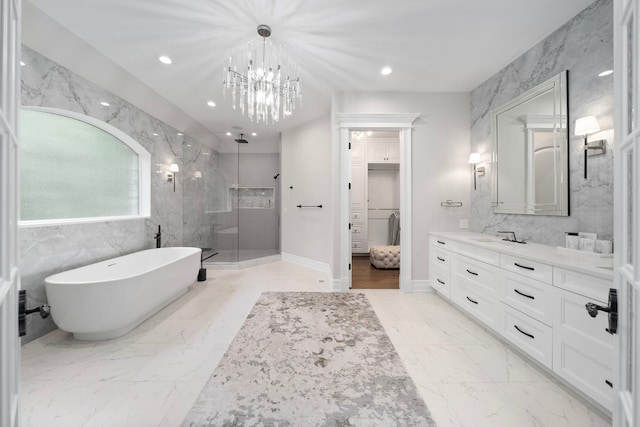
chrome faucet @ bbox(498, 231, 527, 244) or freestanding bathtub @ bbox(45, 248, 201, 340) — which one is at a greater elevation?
chrome faucet @ bbox(498, 231, 527, 244)

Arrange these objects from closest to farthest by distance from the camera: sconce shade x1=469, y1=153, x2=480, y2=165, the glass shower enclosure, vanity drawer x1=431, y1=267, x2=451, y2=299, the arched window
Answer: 1. the arched window
2. vanity drawer x1=431, y1=267, x2=451, y2=299
3. sconce shade x1=469, y1=153, x2=480, y2=165
4. the glass shower enclosure

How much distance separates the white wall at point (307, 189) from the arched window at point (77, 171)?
7.66 ft

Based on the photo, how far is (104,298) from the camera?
1.97 meters

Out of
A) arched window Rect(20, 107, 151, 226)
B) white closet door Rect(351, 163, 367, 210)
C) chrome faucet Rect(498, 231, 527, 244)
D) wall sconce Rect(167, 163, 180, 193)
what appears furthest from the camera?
white closet door Rect(351, 163, 367, 210)

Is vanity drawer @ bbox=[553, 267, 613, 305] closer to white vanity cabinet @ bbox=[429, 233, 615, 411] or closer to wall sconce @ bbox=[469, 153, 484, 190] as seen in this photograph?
white vanity cabinet @ bbox=[429, 233, 615, 411]

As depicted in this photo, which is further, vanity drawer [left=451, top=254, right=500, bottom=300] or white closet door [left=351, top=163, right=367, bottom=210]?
white closet door [left=351, top=163, right=367, bottom=210]

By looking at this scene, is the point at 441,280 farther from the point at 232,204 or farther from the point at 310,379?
the point at 232,204

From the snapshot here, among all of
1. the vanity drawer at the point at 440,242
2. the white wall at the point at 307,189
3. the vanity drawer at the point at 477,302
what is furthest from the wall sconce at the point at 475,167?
the white wall at the point at 307,189

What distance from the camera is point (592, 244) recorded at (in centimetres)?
181

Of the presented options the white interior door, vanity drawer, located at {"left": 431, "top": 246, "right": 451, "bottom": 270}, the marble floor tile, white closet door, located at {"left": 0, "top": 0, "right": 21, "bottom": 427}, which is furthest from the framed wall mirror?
white closet door, located at {"left": 0, "top": 0, "right": 21, "bottom": 427}

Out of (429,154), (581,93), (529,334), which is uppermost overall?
(581,93)

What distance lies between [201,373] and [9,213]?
1589mm

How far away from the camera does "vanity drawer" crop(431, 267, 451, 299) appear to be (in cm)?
285

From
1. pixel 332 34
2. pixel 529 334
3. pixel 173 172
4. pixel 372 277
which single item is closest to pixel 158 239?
pixel 173 172
